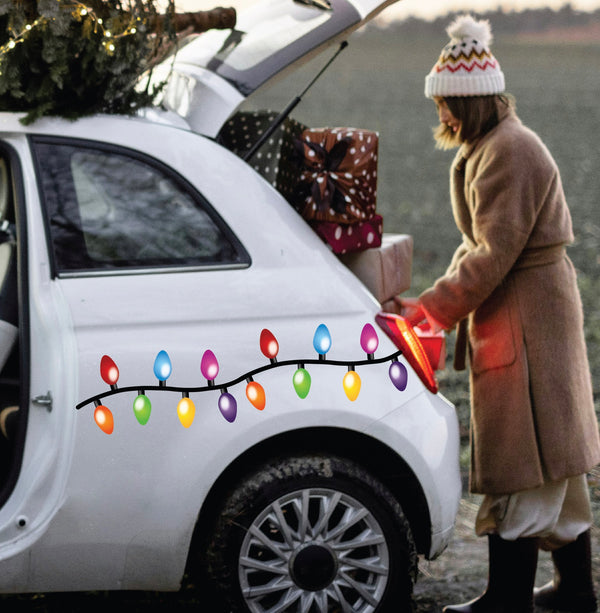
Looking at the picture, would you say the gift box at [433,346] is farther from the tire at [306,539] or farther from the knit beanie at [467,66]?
the knit beanie at [467,66]

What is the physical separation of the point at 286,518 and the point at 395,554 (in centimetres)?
36

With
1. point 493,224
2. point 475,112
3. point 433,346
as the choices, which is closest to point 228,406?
point 433,346

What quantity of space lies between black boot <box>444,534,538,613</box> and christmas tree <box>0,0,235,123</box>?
1.93 meters

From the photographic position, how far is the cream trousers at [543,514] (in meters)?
3.54

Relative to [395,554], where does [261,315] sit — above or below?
above

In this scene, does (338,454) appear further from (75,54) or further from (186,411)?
(75,54)

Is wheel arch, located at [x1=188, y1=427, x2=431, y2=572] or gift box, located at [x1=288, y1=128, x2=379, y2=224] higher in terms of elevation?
gift box, located at [x1=288, y1=128, x2=379, y2=224]

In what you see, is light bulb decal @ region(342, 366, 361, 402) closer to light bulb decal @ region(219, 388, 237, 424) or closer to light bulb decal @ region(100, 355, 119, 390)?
light bulb decal @ region(219, 388, 237, 424)

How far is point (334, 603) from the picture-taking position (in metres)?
3.17

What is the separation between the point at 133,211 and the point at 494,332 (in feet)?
4.33

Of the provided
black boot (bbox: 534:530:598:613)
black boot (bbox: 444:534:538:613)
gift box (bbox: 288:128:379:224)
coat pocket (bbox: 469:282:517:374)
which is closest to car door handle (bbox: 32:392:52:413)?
gift box (bbox: 288:128:379:224)

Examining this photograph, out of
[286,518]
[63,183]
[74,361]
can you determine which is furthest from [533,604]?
[63,183]

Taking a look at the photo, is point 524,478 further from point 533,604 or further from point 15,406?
point 15,406

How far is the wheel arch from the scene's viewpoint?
10.1 ft
